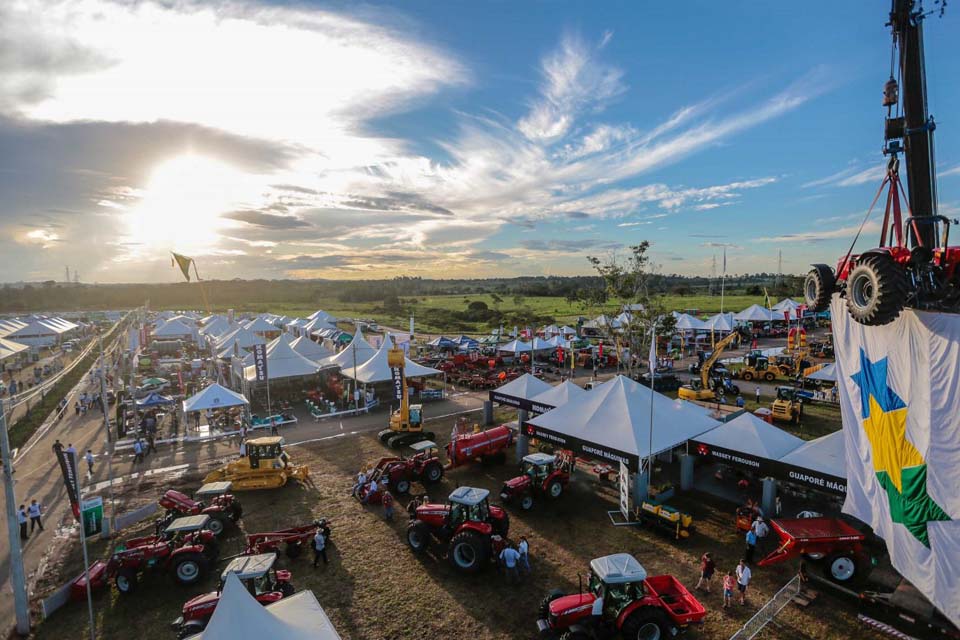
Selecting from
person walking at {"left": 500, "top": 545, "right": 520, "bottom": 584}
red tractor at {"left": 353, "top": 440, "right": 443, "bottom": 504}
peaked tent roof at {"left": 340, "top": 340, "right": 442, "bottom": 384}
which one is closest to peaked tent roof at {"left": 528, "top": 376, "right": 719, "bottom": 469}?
red tractor at {"left": 353, "top": 440, "right": 443, "bottom": 504}

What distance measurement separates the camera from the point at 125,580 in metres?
9.21

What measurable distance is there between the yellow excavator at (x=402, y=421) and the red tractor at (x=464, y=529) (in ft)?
21.8

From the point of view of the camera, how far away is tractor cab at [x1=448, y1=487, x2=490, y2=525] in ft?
33.3

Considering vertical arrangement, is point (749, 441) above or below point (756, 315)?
below

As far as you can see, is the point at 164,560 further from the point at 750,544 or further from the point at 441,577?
the point at 750,544

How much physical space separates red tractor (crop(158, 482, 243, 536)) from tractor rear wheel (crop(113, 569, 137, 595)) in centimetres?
176

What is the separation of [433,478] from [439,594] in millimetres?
4899

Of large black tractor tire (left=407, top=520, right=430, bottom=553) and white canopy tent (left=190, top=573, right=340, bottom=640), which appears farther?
large black tractor tire (left=407, top=520, right=430, bottom=553)

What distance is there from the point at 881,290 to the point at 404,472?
462 inches

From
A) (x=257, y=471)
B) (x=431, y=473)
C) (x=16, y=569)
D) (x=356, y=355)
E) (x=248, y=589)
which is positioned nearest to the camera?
(x=248, y=589)

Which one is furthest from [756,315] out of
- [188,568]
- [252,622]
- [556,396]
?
[252,622]

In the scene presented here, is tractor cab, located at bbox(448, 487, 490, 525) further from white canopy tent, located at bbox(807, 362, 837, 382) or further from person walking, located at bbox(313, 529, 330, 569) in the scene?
white canopy tent, located at bbox(807, 362, 837, 382)

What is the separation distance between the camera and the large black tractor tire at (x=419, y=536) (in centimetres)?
1044

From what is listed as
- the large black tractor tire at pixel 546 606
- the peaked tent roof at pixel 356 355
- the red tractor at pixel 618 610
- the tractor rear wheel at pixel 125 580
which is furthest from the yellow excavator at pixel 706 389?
the tractor rear wheel at pixel 125 580
